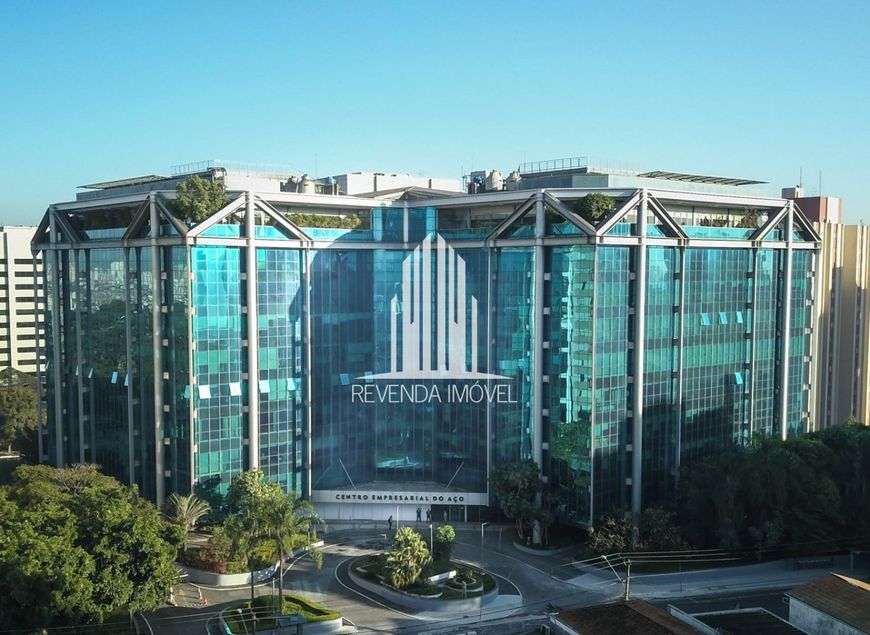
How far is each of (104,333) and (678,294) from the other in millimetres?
47283

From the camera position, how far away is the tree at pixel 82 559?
141 feet

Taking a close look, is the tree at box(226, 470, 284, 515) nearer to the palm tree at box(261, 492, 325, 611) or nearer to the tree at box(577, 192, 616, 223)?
the palm tree at box(261, 492, 325, 611)

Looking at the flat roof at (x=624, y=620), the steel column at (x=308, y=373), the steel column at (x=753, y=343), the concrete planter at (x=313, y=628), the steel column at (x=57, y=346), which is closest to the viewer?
the flat roof at (x=624, y=620)

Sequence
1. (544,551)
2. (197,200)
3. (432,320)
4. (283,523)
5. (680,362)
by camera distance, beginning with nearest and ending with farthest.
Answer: (283,523) < (197,200) < (544,551) < (680,362) < (432,320)

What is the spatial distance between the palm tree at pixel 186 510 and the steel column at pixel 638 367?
32106 mm

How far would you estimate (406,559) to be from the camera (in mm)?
54562

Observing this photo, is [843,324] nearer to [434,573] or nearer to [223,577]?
[434,573]

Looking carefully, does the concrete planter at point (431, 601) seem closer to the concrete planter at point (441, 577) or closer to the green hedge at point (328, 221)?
the concrete planter at point (441, 577)

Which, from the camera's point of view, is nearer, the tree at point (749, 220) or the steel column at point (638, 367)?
the steel column at point (638, 367)

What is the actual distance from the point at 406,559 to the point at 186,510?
57.0 ft

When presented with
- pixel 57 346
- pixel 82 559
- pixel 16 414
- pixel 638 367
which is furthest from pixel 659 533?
pixel 16 414

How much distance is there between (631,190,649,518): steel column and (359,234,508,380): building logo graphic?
13117mm

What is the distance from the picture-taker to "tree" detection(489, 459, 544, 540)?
204 ft

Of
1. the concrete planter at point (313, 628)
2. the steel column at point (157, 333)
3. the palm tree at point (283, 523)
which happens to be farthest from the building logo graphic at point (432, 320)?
the concrete planter at point (313, 628)
